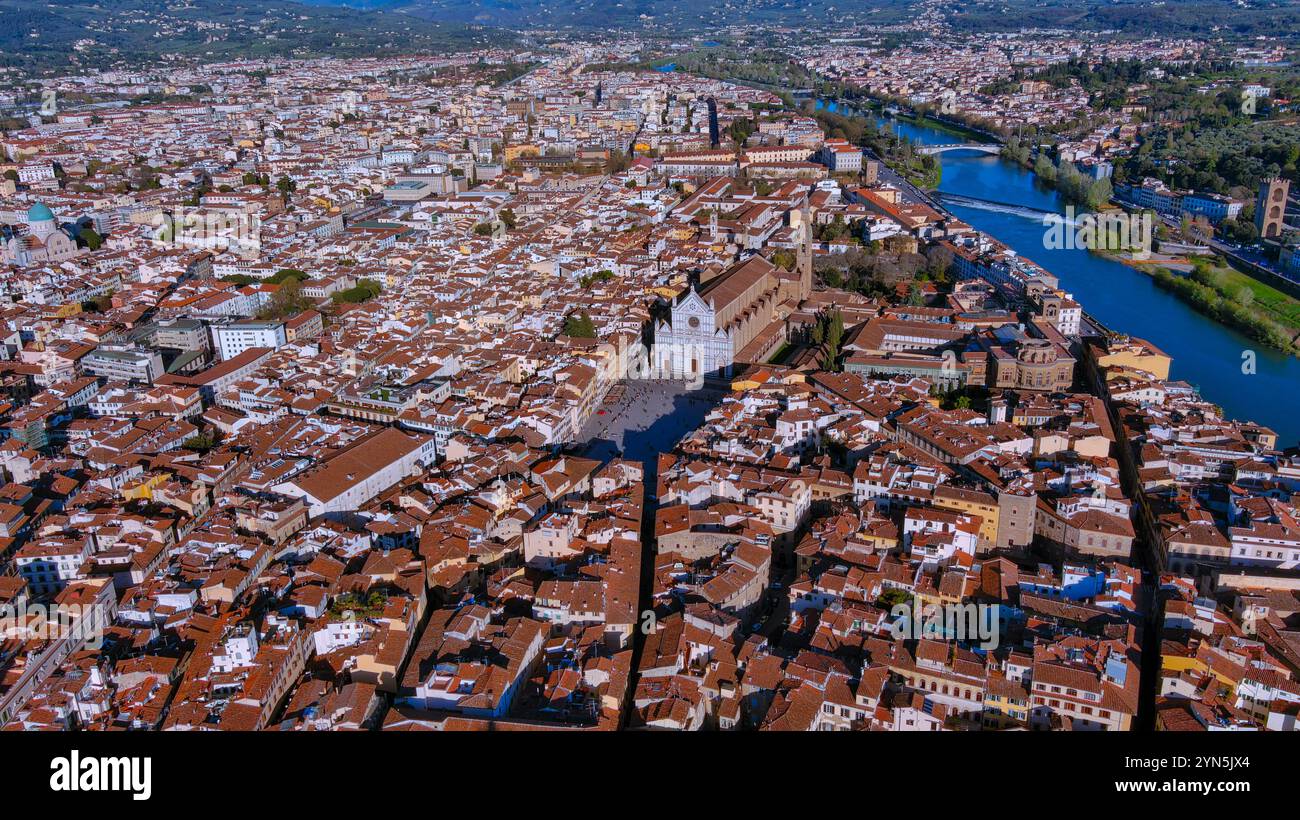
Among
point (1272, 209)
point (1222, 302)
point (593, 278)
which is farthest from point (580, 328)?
point (1272, 209)

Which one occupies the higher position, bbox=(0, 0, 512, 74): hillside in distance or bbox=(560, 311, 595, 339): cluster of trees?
bbox=(0, 0, 512, 74): hillside in distance

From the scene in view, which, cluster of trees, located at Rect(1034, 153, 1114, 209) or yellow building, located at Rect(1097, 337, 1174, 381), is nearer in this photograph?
yellow building, located at Rect(1097, 337, 1174, 381)

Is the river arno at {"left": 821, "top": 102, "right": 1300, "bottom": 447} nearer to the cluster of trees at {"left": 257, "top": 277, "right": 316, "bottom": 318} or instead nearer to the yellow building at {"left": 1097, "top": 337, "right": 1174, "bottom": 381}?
the yellow building at {"left": 1097, "top": 337, "right": 1174, "bottom": 381}

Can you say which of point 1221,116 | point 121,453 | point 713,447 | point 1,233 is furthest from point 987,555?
point 1221,116

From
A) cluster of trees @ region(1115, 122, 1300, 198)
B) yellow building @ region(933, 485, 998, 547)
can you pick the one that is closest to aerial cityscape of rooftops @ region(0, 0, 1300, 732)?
yellow building @ region(933, 485, 998, 547)

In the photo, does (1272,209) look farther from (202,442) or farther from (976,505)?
(202,442)

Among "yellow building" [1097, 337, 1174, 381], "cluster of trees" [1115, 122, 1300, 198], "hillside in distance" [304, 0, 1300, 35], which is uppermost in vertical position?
"hillside in distance" [304, 0, 1300, 35]
